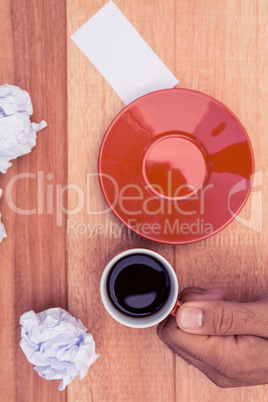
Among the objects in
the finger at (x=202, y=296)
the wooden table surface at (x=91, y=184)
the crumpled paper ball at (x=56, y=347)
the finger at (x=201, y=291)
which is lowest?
the crumpled paper ball at (x=56, y=347)

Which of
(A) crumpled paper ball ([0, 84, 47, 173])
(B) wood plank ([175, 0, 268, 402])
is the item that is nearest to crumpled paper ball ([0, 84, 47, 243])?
(A) crumpled paper ball ([0, 84, 47, 173])

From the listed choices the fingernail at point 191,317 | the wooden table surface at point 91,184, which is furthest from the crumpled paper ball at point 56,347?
the fingernail at point 191,317

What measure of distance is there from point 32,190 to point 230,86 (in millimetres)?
345

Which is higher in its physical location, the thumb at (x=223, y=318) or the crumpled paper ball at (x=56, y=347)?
the thumb at (x=223, y=318)

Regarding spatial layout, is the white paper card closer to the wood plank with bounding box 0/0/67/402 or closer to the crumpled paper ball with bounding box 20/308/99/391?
the wood plank with bounding box 0/0/67/402

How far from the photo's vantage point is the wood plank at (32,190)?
1.79ft

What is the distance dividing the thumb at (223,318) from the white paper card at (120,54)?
32 centimetres

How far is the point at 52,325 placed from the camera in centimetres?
51

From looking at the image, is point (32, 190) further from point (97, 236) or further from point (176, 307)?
point (176, 307)

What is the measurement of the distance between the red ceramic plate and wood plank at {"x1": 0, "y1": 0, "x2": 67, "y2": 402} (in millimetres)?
97

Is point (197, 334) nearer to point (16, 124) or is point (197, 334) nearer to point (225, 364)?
point (225, 364)

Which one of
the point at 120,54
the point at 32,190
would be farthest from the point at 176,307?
the point at 120,54

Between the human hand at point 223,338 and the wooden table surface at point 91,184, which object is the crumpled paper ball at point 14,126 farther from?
the human hand at point 223,338

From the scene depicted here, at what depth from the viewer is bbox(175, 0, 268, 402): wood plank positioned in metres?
0.55
